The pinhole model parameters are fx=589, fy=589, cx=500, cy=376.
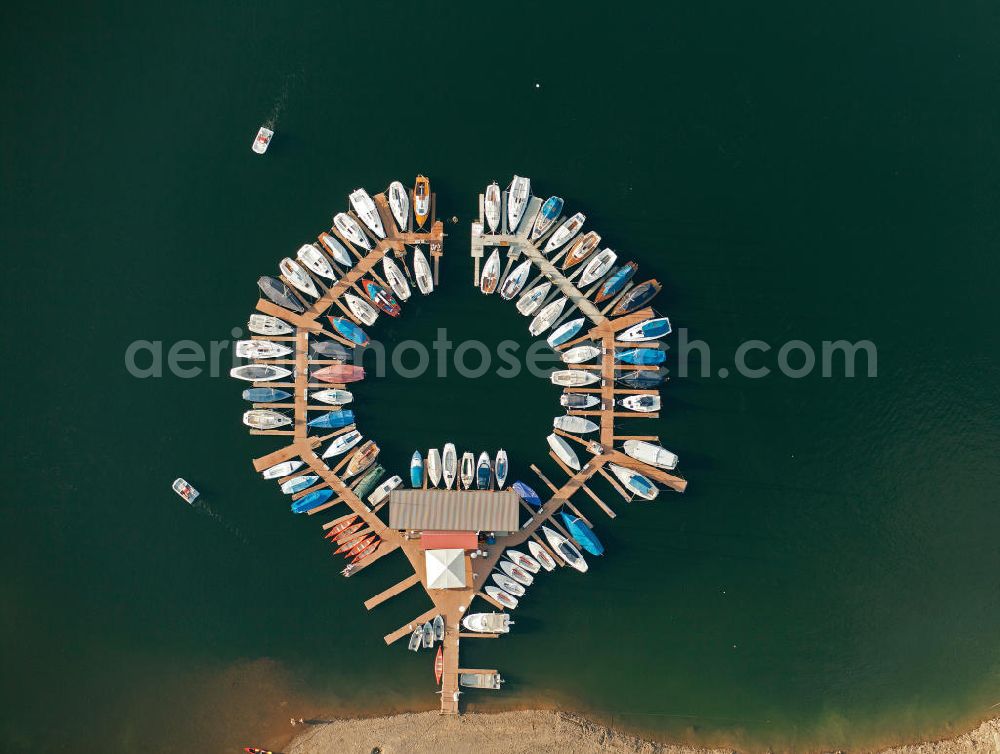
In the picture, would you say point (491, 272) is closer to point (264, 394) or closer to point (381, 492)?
point (381, 492)

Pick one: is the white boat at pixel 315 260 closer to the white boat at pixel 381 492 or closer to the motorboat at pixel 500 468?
the white boat at pixel 381 492

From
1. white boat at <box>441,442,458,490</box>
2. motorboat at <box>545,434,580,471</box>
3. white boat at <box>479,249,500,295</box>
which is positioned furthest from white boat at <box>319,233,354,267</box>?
motorboat at <box>545,434,580,471</box>

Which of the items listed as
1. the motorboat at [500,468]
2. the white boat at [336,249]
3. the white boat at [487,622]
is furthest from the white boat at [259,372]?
the white boat at [487,622]

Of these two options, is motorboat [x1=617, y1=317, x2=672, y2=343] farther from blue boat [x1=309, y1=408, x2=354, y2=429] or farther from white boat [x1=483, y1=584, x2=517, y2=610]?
blue boat [x1=309, y1=408, x2=354, y2=429]

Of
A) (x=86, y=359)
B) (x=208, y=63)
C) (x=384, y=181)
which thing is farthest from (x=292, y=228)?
(x=86, y=359)

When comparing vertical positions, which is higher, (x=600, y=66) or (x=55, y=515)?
(x=600, y=66)

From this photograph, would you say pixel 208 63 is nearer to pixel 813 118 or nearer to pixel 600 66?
pixel 600 66

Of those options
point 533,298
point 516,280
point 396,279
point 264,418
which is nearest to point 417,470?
point 264,418
